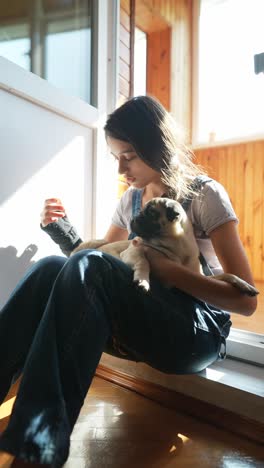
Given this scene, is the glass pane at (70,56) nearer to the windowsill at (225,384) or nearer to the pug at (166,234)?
the pug at (166,234)

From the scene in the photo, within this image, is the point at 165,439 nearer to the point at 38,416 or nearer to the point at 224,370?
the point at 224,370

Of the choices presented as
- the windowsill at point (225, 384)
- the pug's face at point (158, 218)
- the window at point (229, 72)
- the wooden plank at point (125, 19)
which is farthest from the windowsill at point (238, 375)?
the window at point (229, 72)

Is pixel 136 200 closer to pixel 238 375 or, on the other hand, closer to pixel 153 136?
pixel 153 136

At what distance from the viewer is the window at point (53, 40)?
1188 mm

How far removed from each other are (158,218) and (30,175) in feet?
1.69

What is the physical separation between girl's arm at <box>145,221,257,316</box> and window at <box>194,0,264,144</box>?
7.29 ft

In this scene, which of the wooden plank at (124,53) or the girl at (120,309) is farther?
the wooden plank at (124,53)

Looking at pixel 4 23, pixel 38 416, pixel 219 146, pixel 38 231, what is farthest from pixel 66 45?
pixel 219 146

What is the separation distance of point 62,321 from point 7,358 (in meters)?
0.22

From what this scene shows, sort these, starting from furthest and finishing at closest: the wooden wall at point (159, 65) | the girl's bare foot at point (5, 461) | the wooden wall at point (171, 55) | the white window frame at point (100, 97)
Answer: the wooden wall at point (159, 65)
the wooden wall at point (171, 55)
the white window frame at point (100, 97)
the girl's bare foot at point (5, 461)

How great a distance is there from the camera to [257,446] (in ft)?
2.96

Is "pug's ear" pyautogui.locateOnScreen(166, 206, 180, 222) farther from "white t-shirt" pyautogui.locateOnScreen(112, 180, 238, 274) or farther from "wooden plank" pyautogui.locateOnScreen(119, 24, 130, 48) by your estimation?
"wooden plank" pyautogui.locateOnScreen(119, 24, 130, 48)

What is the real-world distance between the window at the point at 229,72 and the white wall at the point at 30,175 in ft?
6.50

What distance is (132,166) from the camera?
3.55 ft
